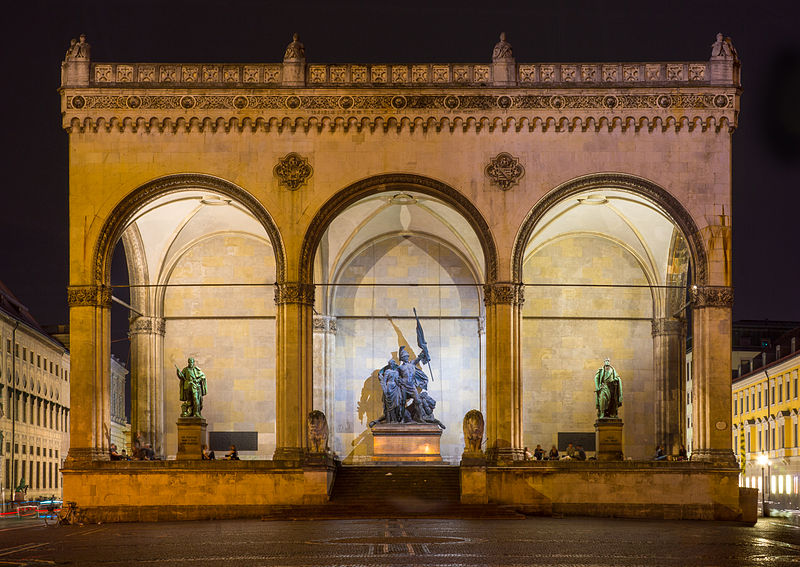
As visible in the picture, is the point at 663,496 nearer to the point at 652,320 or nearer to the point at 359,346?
the point at 652,320

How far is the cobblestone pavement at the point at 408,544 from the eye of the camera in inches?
752

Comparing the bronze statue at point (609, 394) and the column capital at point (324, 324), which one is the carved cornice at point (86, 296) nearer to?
the column capital at point (324, 324)

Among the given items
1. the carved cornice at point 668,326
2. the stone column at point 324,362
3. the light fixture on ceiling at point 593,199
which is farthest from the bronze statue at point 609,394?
the stone column at point 324,362

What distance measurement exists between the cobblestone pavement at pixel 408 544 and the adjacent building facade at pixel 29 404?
2935cm

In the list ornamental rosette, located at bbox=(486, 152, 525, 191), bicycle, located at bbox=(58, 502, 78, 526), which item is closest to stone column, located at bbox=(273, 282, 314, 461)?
bicycle, located at bbox=(58, 502, 78, 526)

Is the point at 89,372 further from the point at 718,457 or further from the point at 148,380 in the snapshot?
the point at 718,457

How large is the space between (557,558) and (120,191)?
64.0 ft

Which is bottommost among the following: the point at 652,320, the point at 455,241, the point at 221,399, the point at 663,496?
the point at 663,496

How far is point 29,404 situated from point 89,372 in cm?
3213

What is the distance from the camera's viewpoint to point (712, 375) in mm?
33625

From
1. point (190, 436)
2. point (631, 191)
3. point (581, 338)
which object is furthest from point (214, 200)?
point (581, 338)

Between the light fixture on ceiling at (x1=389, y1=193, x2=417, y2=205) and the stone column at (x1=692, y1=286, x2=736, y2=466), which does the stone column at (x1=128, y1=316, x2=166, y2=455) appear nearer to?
the light fixture on ceiling at (x1=389, y1=193, x2=417, y2=205)

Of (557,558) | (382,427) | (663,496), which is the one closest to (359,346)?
(382,427)

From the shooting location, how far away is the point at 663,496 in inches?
1287
